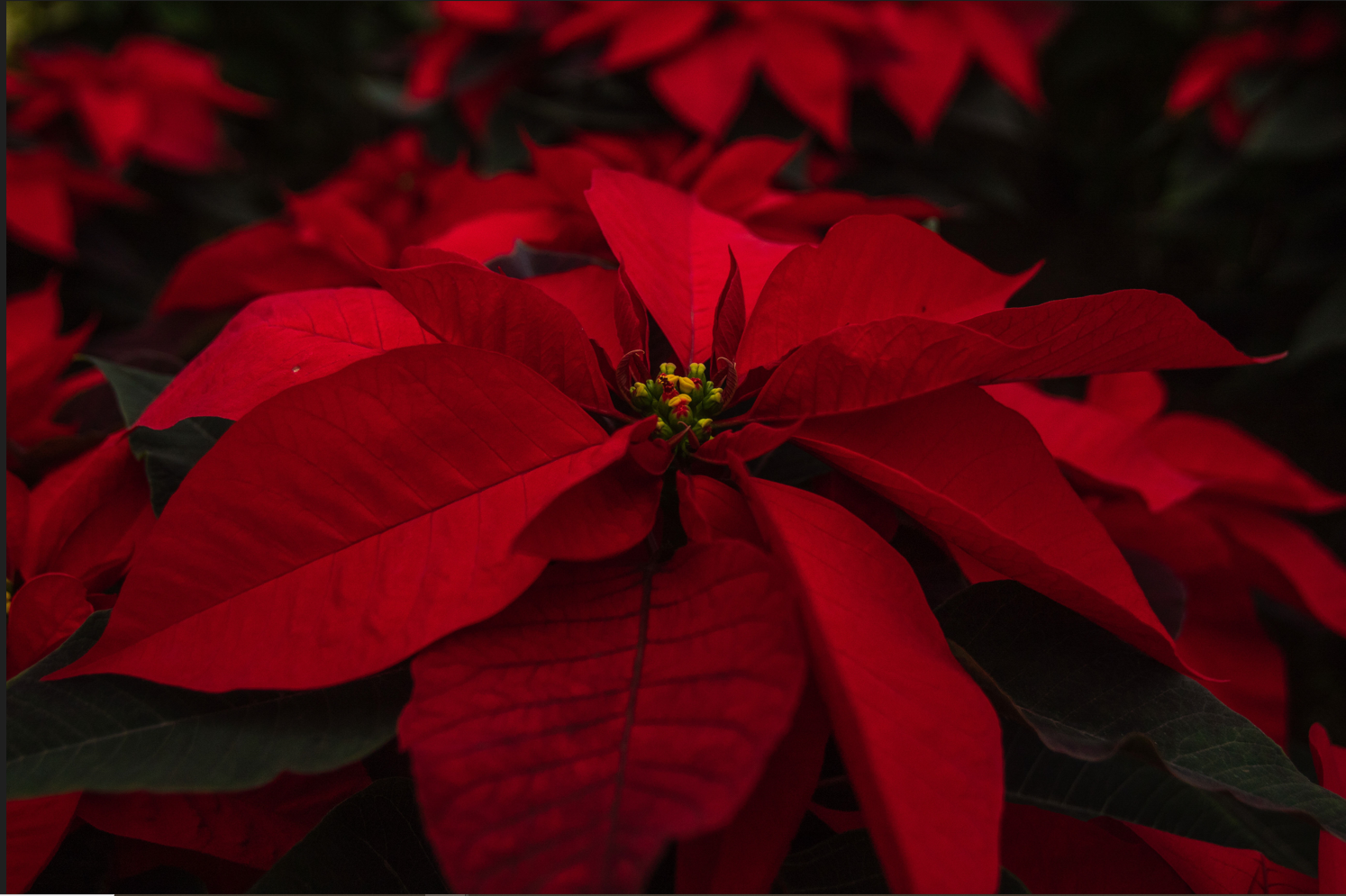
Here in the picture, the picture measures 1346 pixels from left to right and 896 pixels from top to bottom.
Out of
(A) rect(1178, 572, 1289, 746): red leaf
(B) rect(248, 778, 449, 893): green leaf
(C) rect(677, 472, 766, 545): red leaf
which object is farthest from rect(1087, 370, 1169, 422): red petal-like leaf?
(B) rect(248, 778, 449, 893): green leaf

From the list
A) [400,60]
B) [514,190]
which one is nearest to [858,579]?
[514,190]

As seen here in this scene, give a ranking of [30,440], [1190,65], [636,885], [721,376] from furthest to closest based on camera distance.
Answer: [1190,65] < [30,440] < [721,376] < [636,885]

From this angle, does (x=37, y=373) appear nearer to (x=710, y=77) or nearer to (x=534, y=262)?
(x=534, y=262)

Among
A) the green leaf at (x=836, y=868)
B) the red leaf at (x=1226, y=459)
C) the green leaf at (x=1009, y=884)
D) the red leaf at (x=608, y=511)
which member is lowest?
the red leaf at (x=1226, y=459)

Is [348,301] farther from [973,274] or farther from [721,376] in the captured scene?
[973,274]

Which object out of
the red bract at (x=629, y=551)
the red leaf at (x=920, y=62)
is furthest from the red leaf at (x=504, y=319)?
the red leaf at (x=920, y=62)

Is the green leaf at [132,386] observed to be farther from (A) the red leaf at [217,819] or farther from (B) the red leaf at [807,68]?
(B) the red leaf at [807,68]

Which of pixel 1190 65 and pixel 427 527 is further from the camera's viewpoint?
pixel 1190 65
